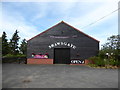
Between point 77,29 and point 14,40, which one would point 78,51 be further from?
point 14,40

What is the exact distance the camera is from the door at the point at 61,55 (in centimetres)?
1730

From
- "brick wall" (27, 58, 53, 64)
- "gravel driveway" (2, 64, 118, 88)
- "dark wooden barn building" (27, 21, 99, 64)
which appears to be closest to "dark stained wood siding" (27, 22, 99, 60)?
"dark wooden barn building" (27, 21, 99, 64)

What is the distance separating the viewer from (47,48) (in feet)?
57.3

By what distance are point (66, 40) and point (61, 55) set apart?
2758 mm

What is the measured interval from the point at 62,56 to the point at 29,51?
5839 mm

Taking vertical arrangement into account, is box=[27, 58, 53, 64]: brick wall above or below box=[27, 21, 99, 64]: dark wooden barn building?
below

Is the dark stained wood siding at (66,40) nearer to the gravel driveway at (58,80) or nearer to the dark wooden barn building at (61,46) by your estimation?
the dark wooden barn building at (61,46)

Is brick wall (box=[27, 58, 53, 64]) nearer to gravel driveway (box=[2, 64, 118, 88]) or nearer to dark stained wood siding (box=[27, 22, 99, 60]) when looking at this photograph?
dark stained wood siding (box=[27, 22, 99, 60])

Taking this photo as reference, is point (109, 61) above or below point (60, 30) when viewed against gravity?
below

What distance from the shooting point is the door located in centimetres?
1730

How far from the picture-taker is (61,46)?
1745cm

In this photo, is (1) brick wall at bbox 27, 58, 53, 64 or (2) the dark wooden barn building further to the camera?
(1) brick wall at bbox 27, 58, 53, 64

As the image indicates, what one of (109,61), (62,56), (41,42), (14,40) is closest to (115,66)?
(109,61)

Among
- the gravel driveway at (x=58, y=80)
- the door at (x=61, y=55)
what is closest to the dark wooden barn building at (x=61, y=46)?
the door at (x=61, y=55)
